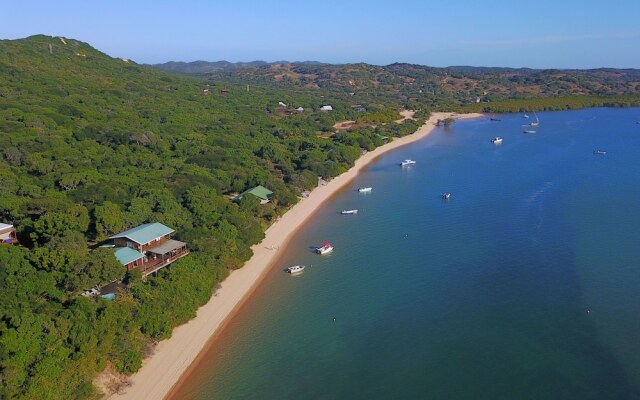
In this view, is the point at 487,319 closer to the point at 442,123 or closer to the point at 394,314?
the point at 394,314

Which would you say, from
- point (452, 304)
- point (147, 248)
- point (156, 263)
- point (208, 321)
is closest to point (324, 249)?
point (452, 304)

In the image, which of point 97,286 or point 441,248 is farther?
point 441,248

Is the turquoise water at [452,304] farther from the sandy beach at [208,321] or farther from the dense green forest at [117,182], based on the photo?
the dense green forest at [117,182]

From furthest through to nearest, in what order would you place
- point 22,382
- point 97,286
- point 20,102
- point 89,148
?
point 20,102 → point 89,148 → point 97,286 → point 22,382

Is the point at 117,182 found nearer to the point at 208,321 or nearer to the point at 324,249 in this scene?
the point at 324,249

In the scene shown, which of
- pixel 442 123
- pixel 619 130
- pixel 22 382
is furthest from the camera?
pixel 442 123

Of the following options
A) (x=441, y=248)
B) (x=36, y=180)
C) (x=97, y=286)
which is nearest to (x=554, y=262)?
(x=441, y=248)
